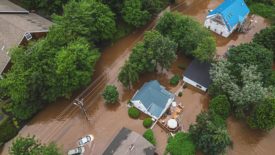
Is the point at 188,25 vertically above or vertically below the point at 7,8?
above

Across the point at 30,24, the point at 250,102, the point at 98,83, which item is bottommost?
the point at 98,83

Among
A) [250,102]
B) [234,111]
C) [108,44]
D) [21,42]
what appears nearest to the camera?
[250,102]

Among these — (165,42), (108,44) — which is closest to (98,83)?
(108,44)

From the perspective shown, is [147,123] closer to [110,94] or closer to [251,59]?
[110,94]

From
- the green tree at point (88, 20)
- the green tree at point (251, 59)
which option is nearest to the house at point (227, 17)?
the green tree at point (251, 59)

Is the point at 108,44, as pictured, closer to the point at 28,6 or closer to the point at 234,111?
the point at 28,6

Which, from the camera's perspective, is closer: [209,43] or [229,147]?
[229,147]
